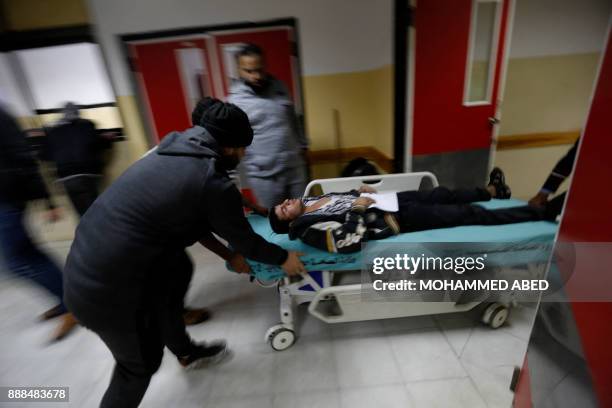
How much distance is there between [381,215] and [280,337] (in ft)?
3.05

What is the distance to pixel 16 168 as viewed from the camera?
1602mm

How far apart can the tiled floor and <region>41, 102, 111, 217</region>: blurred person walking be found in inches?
42.0

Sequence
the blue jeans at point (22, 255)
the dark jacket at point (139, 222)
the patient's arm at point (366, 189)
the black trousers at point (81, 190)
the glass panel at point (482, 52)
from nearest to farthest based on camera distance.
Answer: the dark jacket at point (139, 222) < the blue jeans at point (22, 255) < the patient's arm at point (366, 189) < the black trousers at point (81, 190) < the glass panel at point (482, 52)

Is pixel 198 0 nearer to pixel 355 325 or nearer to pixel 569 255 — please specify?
pixel 355 325

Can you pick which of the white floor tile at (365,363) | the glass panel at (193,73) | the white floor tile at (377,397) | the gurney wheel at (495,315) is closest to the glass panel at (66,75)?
the glass panel at (193,73)

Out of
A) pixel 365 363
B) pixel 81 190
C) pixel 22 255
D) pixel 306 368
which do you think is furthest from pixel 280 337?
pixel 81 190

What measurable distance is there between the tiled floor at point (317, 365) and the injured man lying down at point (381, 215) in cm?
64

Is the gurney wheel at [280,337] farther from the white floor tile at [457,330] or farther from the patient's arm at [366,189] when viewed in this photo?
the patient's arm at [366,189]

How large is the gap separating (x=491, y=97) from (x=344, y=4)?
1.58m

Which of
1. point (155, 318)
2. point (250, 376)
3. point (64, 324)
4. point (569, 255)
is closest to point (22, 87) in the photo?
point (64, 324)

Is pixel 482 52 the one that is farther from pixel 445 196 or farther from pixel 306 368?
pixel 306 368

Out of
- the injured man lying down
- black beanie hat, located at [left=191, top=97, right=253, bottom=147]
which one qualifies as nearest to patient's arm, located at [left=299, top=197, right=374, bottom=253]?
the injured man lying down

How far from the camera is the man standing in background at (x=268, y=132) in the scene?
184 centimetres

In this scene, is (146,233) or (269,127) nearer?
(146,233)
